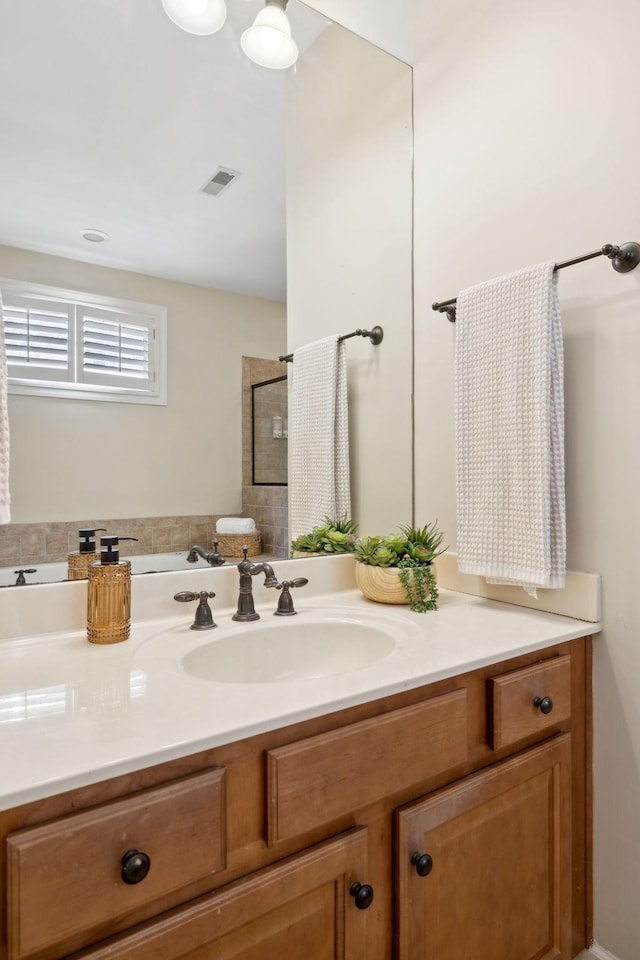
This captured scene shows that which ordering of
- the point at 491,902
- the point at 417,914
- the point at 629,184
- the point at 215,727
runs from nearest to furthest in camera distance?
1. the point at 215,727
2. the point at 417,914
3. the point at 491,902
4. the point at 629,184

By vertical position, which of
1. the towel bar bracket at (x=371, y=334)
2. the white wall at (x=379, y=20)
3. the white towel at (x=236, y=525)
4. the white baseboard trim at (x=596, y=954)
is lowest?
the white baseboard trim at (x=596, y=954)

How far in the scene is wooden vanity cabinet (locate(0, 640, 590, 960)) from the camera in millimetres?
600

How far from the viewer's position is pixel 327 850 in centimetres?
77

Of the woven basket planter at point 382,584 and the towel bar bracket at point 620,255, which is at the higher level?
the towel bar bracket at point 620,255

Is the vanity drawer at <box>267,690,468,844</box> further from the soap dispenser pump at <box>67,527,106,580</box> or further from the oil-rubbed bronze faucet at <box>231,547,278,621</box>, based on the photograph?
the soap dispenser pump at <box>67,527,106,580</box>

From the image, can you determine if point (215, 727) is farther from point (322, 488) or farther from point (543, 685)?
point (322, 488)

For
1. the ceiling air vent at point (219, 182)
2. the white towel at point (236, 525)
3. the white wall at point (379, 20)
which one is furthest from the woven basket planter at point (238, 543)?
the white wall at point (379, 20)

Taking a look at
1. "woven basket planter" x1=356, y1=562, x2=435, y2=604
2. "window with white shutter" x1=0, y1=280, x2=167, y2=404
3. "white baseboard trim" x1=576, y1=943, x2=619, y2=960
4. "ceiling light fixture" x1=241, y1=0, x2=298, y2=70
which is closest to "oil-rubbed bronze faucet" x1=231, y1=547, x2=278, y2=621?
"woven basket planter" x1=356, y1=562, x2=435, y2=604

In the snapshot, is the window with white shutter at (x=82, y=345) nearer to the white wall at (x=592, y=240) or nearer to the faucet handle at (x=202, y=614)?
the faucet handle at (x=202, y=614)

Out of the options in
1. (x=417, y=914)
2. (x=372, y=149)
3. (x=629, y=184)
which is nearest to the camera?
(x=417, y=914)

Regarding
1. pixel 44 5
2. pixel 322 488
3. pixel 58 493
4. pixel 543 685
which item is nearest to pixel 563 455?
pixel 543 685

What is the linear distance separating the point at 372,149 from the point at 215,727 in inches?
65.5

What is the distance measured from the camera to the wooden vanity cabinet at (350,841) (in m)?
0.60

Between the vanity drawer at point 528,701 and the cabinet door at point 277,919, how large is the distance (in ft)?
1.09
